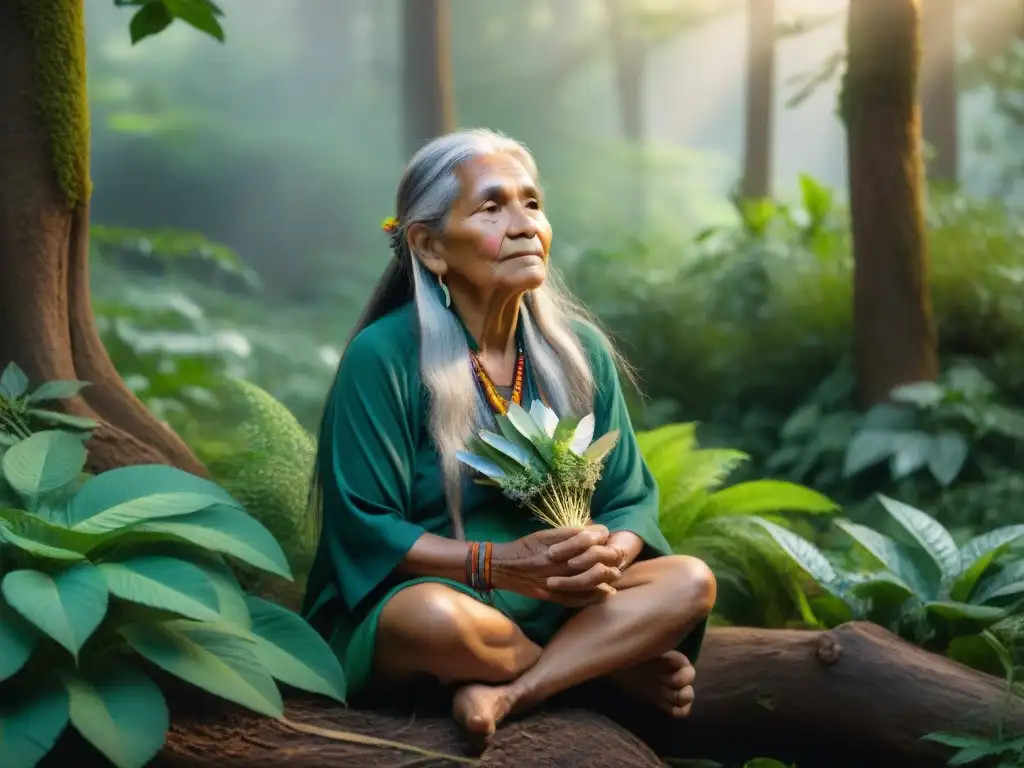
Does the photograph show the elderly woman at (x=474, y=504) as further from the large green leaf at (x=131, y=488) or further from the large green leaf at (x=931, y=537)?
the large green leaf at (x=931, y=537)

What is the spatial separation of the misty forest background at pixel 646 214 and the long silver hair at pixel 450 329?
1034 millimetres

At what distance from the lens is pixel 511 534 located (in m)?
2.84

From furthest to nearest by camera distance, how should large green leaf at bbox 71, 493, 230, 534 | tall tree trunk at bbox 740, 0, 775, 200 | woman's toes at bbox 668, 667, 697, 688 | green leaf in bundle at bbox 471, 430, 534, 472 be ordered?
tall tree trunk at bbox 740, 0, 775, 200 < woman's toes at bbox 668, 667, 697, 688 < green leaf in bundle at bbox 471, 430, 534, 472 < large green leaf at bbox 71, 493, 230, 534

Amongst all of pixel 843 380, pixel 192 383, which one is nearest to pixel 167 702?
pixel 843 380

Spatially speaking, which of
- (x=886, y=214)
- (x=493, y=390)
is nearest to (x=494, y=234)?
(x=493, y=390)

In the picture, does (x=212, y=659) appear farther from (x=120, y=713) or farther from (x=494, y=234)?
(x=494, y=234)

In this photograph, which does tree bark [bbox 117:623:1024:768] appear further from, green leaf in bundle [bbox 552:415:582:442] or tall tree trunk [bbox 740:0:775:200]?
tall tree trunk [bbox 740:0:775:200]

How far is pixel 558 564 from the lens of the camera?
8.47 feet

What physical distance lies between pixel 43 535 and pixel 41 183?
140 cm

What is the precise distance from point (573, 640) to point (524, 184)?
3.55 feet

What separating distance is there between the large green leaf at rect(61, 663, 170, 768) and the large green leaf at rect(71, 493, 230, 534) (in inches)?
11.9

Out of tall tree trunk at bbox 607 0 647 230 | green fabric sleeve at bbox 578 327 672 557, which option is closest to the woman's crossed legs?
green fabric sleeve at bbox 578 327 672 557

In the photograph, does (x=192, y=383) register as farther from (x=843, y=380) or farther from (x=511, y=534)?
(x=511, y=534)

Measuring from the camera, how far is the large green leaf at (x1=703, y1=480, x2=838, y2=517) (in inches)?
157
